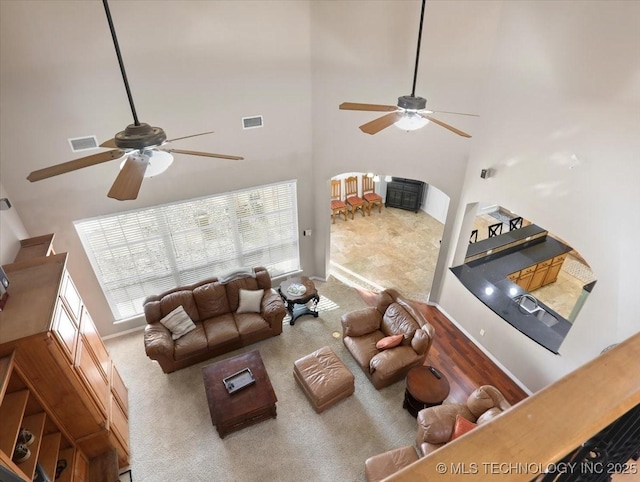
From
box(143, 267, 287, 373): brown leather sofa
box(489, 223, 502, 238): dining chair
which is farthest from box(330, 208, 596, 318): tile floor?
box(143, 267, 287, 373): brown leather sofa

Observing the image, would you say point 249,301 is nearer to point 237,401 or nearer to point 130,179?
point 237,401

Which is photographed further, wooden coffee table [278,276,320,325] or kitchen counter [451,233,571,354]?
wooden coffee table [278,276,320,325]

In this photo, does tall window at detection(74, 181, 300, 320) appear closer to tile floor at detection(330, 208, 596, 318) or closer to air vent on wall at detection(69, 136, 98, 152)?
air vent on wall at detection(69, 136, 98, 152)

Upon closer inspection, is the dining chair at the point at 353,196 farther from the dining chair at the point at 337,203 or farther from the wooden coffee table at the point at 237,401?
the wooden coffee table at the point at 237,401

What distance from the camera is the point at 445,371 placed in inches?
231

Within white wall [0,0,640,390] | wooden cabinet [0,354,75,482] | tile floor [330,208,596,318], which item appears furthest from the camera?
tile floor [330,208,596,318]

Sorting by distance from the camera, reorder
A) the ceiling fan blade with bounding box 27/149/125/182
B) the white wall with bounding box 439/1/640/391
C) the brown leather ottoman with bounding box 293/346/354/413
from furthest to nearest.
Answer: the brown leather ottoman with bounding box 293/346/354/413 → the white wall with bounding box 439/1/640/391 → the ceiling fan blade with bounding box 27/149/125/182

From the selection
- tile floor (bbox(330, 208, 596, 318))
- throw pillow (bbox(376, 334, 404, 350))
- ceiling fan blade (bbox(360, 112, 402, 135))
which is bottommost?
tile floor (bbox(330, 208, 596, 318))

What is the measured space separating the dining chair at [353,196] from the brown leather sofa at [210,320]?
16.3 ft

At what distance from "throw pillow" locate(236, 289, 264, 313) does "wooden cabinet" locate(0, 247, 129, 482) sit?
2.23 m

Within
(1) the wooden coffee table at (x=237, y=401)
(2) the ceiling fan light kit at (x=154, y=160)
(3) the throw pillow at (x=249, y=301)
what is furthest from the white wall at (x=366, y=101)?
(2) the ceiling fan light kit at (x=154, y=160)

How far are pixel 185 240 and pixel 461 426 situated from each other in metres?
4.97

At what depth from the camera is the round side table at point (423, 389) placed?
15.7 feet

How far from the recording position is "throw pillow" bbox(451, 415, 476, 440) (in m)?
4.00
